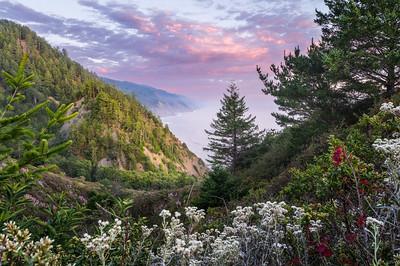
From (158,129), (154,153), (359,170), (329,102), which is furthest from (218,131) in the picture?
(158,129)

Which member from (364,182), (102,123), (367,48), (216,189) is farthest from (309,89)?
(102,123)

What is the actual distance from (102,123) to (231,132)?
290 ft

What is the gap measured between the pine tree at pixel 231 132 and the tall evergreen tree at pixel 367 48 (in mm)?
27280

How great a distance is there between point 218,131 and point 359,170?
145 ft

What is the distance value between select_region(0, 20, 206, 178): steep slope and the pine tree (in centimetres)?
5821

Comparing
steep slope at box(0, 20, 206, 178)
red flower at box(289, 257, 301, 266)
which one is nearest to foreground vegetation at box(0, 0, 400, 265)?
red flower at box(289, 257, 301, 266)

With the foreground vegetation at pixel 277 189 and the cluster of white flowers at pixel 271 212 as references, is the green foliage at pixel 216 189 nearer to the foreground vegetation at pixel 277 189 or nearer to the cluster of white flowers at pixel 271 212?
the foreground vegetation at pixel 277 189

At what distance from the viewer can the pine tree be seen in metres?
46.3

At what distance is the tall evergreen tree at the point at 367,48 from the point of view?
15.8 m

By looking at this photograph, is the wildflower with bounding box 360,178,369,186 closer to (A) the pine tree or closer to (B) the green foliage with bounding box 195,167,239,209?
(B) the green foliage with bounding box 195,167,239,209

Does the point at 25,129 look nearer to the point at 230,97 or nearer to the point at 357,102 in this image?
the point at 357,102

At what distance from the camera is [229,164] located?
4759 cm

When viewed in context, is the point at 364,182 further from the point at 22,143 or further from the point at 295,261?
the point at 22,143

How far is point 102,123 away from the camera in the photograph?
125375mm
